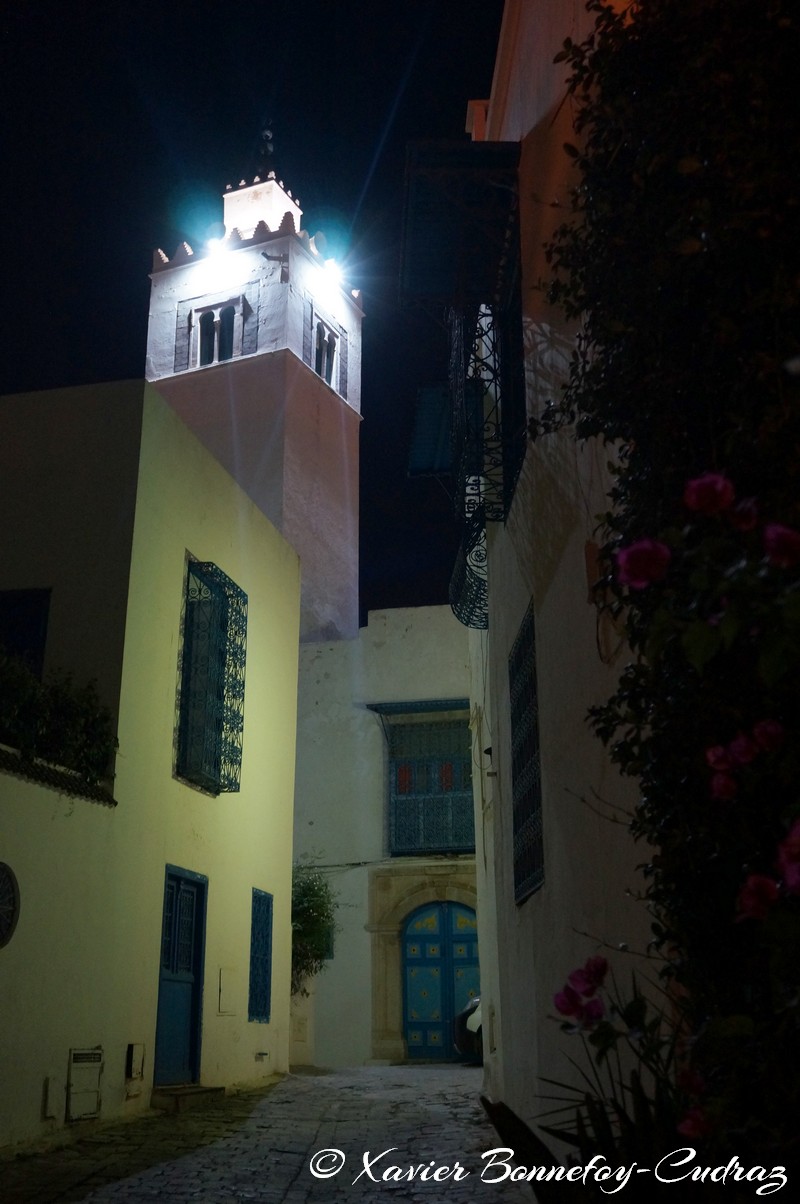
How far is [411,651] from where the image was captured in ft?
62.8

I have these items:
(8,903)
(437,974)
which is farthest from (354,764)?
(8,903)

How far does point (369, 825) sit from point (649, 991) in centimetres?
1511

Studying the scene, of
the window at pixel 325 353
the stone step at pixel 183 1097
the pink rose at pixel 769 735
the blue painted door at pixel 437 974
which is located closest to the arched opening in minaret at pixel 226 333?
the window at pixel 325 353

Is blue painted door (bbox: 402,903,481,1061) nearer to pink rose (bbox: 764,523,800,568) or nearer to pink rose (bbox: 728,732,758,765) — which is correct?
pink rose (bbox: 728,732,758,765)

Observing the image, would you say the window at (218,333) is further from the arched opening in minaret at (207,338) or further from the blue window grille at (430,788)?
the blue window grille at (430,788)

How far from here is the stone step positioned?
912 centimetres

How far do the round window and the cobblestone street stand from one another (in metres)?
1.37

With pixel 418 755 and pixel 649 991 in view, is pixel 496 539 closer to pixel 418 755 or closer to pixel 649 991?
pixel 649 991

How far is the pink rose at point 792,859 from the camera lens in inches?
73.0

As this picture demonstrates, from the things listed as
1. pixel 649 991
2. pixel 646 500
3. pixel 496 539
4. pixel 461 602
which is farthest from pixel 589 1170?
pixel 461 602

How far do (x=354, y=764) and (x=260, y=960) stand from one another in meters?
6.38

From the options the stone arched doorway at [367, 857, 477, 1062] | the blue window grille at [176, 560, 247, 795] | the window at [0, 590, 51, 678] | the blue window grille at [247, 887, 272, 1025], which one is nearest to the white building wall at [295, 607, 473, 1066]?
the stone arched doorway at [367, 857, 477, 1062]

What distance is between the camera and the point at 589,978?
7.97 ft

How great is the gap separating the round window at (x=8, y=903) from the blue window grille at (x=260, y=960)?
5132mm
